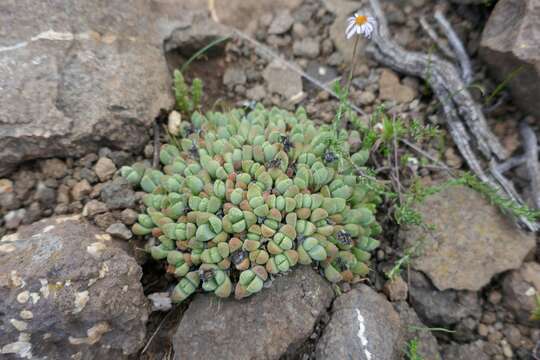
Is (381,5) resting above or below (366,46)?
above

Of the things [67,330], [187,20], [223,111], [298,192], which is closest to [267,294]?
[298,192]

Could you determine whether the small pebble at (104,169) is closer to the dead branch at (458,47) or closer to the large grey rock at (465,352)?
the large grey rock at (465,352)

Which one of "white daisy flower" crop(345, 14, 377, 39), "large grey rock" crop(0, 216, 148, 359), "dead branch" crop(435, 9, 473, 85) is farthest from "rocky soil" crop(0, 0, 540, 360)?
"white daisy flower" crop(345, 14, 377, 39)

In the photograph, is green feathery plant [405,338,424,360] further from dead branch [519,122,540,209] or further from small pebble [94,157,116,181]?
small pebble [94,157,116,181]

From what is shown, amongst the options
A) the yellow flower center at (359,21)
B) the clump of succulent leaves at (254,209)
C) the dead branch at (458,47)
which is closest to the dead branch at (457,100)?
the dead branch at (458,47)

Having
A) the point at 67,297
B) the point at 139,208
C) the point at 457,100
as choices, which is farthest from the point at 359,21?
the point at 67,297

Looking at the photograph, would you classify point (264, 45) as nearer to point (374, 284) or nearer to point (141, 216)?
point (141, 216)

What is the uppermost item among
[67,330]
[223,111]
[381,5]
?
[381,5]

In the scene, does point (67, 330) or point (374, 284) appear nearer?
point (67, 330)

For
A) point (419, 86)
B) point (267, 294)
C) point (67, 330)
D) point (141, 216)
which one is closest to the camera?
point (67, 330)
